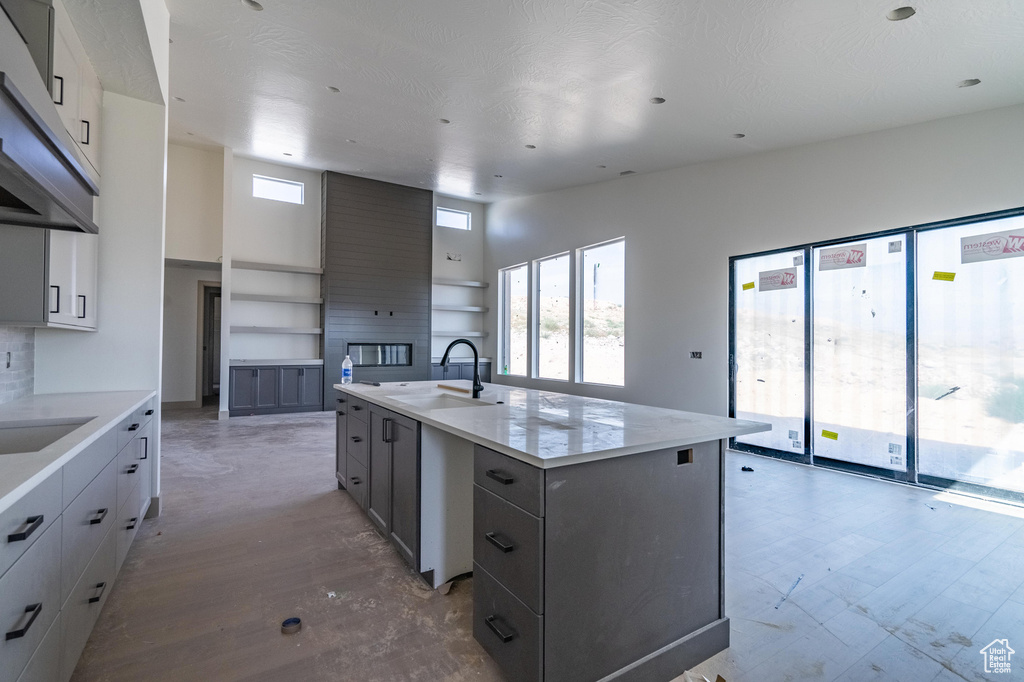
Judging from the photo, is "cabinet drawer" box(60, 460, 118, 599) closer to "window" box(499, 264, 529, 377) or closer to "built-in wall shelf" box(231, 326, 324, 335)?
"built-in wall shelf" box(231, 326, 324, 335)

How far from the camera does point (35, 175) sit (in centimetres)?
142

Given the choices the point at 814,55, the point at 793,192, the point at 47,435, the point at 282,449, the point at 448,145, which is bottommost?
the point at 282,449

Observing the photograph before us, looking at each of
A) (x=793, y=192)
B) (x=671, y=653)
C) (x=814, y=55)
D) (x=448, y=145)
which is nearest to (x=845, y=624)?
(x=671, y=653)

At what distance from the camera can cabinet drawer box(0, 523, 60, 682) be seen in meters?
0.98

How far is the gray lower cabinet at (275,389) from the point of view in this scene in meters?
7.16

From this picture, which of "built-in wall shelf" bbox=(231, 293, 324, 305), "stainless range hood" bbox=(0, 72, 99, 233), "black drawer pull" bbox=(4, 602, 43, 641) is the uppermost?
"built-in wall shelf" bbox=(231, 293, 324, 305)

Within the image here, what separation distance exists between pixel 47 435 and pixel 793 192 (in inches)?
239

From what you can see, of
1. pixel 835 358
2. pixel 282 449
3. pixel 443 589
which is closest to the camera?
pixel 443 589

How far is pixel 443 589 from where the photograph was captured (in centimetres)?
212

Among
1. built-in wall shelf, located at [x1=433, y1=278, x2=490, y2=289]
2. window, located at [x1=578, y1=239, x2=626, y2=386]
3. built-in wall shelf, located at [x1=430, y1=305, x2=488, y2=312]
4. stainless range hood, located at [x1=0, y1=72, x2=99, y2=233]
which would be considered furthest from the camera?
built-in wall shelf, located at [x1=430, y1=305, x2=488, y2=312]

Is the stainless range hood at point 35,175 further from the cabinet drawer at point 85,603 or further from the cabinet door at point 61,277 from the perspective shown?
the cabinet drawer at point 85,603

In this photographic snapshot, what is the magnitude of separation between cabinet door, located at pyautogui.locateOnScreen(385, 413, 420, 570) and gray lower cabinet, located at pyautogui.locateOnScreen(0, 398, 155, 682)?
1.14 m

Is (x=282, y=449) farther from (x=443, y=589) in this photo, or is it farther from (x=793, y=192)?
(x=793, y=192)

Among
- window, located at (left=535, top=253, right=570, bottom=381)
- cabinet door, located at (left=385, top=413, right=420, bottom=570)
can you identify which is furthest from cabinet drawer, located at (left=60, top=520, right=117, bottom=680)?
Answer: window, located at (left=535, top=253, right=570, bottom=381)
